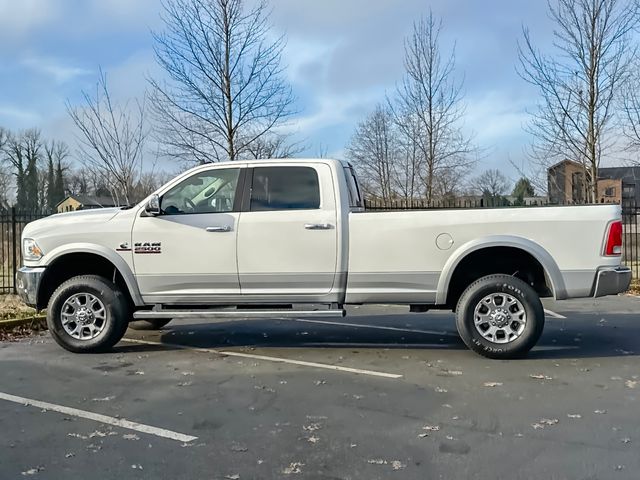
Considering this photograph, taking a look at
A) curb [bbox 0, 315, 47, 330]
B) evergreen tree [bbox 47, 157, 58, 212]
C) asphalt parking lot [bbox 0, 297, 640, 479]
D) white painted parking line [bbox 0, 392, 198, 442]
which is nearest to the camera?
asphalt parking lot [bbox 0, 297, 640, 479]

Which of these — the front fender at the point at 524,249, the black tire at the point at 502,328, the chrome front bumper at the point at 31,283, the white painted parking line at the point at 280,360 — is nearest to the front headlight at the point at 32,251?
the chrome front bumper at the point at 31,283

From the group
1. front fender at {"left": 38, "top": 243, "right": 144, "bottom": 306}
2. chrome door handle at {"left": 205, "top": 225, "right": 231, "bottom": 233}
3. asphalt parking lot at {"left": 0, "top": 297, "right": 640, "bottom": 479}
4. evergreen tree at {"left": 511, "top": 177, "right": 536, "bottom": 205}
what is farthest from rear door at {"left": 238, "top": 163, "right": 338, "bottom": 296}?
evergreen tree at {"left": 511, "top": 177, "right": 536, "bottom": 205}

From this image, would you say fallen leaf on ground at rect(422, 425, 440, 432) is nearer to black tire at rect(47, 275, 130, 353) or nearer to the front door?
the front door

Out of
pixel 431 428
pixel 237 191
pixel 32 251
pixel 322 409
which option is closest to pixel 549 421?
pixel 431 428

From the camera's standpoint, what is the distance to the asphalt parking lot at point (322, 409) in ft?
12.2

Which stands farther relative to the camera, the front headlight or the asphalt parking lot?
the front headlight

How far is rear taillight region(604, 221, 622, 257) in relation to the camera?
609 centimetres

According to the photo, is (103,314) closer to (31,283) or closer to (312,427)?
(31,283)

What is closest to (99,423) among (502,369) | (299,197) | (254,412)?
(254,412)

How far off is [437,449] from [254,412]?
1.49 m

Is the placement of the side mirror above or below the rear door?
above

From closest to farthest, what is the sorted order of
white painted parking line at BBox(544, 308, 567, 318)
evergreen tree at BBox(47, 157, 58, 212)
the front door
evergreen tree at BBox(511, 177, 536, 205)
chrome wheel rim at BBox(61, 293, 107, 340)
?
the front door
chrome wheel rim at BBox(61, 293, 107, 340)
white painted parking line at BBox(544, 308, 567, 318)
evergreen tree at BBox(511, 177, 536, 205)
evergreen tree at BBox(47, 157, 58, 212)

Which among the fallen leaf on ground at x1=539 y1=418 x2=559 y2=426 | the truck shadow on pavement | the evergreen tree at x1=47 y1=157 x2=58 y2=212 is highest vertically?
the evergreen tree at x1=47 y1=157 x2=58 y2=212

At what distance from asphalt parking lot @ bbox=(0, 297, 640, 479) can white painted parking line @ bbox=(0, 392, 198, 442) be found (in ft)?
0.06
